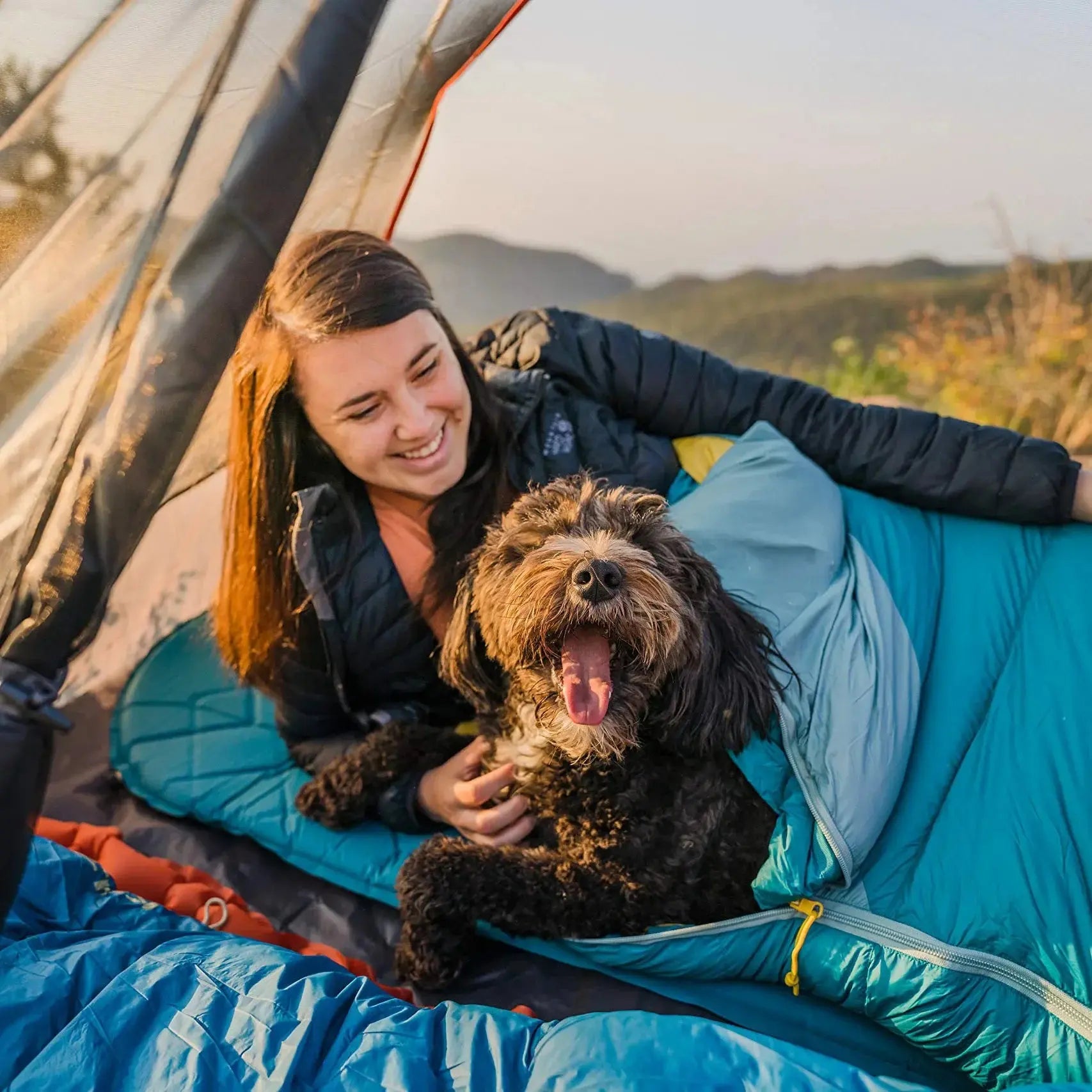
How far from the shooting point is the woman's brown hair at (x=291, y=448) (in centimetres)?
256

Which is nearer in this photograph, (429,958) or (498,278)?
(429,958)

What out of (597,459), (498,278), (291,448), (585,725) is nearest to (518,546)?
(585,725)

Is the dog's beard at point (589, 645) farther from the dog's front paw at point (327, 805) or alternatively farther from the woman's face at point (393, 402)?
the dog's front paw at point (327, 805)

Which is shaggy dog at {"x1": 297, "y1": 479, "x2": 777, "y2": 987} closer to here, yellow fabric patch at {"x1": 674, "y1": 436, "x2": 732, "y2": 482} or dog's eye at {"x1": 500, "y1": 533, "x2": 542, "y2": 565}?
dog's eye at {"x1": 500, "y1": 533, "x2": 542, "y2": 565}

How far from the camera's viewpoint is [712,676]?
2234mm

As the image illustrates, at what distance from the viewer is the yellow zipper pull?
7.47 ft

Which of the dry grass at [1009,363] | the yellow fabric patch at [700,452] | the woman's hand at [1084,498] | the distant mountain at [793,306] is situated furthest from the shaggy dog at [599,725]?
the distant mountain at [793,306]

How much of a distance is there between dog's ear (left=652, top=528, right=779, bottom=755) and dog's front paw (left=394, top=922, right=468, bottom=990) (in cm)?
81

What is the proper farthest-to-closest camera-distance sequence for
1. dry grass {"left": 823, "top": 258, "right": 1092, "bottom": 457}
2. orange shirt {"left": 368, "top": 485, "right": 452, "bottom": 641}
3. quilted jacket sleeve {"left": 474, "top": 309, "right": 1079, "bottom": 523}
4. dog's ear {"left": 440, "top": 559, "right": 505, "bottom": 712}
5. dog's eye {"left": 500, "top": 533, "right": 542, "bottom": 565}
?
dry grass {"left": 823, "top": 258, "right": 1092, "bottom": 457}, orange shirt {"left": 368, "top": 485, "right": 452, "bottom": 641}, quilted jacket sleeve {"left": 474, "top": 309, "right": 1079, "bottom": 523}, dog's ear {"left": 440, "top": 559, "right": 505, "bottom": 712}, dog's eye {"left": 500, "top": 533, "right": 542, "bottom": 565}

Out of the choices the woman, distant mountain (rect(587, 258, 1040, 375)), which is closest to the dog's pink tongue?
the woman

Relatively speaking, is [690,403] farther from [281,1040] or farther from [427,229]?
[427,229]

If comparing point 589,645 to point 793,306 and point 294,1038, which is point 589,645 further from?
point 793,306

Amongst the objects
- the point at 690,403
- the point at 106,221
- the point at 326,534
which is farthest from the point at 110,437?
the point at 690,403

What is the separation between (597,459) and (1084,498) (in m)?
1.36
